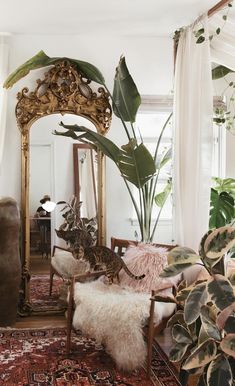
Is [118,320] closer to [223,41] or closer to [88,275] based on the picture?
[88,275]

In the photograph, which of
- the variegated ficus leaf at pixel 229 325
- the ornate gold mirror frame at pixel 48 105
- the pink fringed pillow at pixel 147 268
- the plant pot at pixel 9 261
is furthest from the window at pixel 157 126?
the variegated ficus leaf at pixel 229 325

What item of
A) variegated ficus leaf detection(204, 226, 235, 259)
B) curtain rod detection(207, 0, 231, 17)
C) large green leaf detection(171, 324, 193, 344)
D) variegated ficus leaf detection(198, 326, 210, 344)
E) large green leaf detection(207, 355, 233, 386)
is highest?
curtain rod detection(207, 0, 231, 17)

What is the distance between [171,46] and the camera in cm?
406

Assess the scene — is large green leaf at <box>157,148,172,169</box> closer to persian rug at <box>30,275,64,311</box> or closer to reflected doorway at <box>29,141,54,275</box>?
reflected doorway at <box>29,141,54,275</box>

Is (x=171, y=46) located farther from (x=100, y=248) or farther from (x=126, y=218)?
(x=100, y=248)

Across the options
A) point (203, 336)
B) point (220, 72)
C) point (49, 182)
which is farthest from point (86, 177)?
point (203, 336)

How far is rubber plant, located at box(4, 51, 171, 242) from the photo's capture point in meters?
3.38

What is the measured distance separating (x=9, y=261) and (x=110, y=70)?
6.21 feet

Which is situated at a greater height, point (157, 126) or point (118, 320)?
point (157, 126)

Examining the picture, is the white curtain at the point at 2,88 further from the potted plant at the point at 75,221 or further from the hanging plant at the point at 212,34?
the hanging plant at the point at 212,34

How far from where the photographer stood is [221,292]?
1346mm

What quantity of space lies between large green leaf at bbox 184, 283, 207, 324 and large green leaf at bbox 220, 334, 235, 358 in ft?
0.36

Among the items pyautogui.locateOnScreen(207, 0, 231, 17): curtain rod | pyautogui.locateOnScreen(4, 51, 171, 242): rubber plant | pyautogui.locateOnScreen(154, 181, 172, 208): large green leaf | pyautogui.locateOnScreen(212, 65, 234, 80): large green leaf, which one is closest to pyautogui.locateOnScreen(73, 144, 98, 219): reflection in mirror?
pyautogui.locateOnScreen(4, 51, 171, 242): rubber plant

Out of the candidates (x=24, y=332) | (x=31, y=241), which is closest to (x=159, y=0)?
(x=31, y=241)
